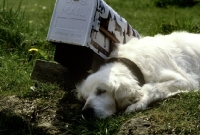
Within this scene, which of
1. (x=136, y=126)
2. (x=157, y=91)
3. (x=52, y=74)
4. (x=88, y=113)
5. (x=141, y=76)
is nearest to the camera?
(x=136, y=126)

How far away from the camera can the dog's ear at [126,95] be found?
16.5 ft

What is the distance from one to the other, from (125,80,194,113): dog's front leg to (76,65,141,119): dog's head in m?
0.09

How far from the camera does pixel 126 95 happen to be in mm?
5059

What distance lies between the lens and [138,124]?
14.8 ft

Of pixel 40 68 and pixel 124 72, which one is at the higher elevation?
pixel 124 72

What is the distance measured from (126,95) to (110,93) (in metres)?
0.17

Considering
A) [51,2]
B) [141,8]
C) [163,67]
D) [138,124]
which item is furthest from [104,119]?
[51,2]

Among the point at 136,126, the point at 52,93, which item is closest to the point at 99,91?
the point at 136,126

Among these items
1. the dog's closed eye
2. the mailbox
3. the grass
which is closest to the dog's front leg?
the grass

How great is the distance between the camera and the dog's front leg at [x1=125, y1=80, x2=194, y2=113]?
5.01 m

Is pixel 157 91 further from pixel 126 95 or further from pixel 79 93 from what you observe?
pixel 79 93

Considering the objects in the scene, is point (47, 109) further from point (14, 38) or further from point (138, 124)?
point (14, 38)

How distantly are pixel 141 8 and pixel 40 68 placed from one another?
22.6 ft

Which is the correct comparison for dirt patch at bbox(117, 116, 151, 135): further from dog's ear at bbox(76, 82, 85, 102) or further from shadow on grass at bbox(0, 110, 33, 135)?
shadow on grass at bbox(0, 110, 33, 135)
